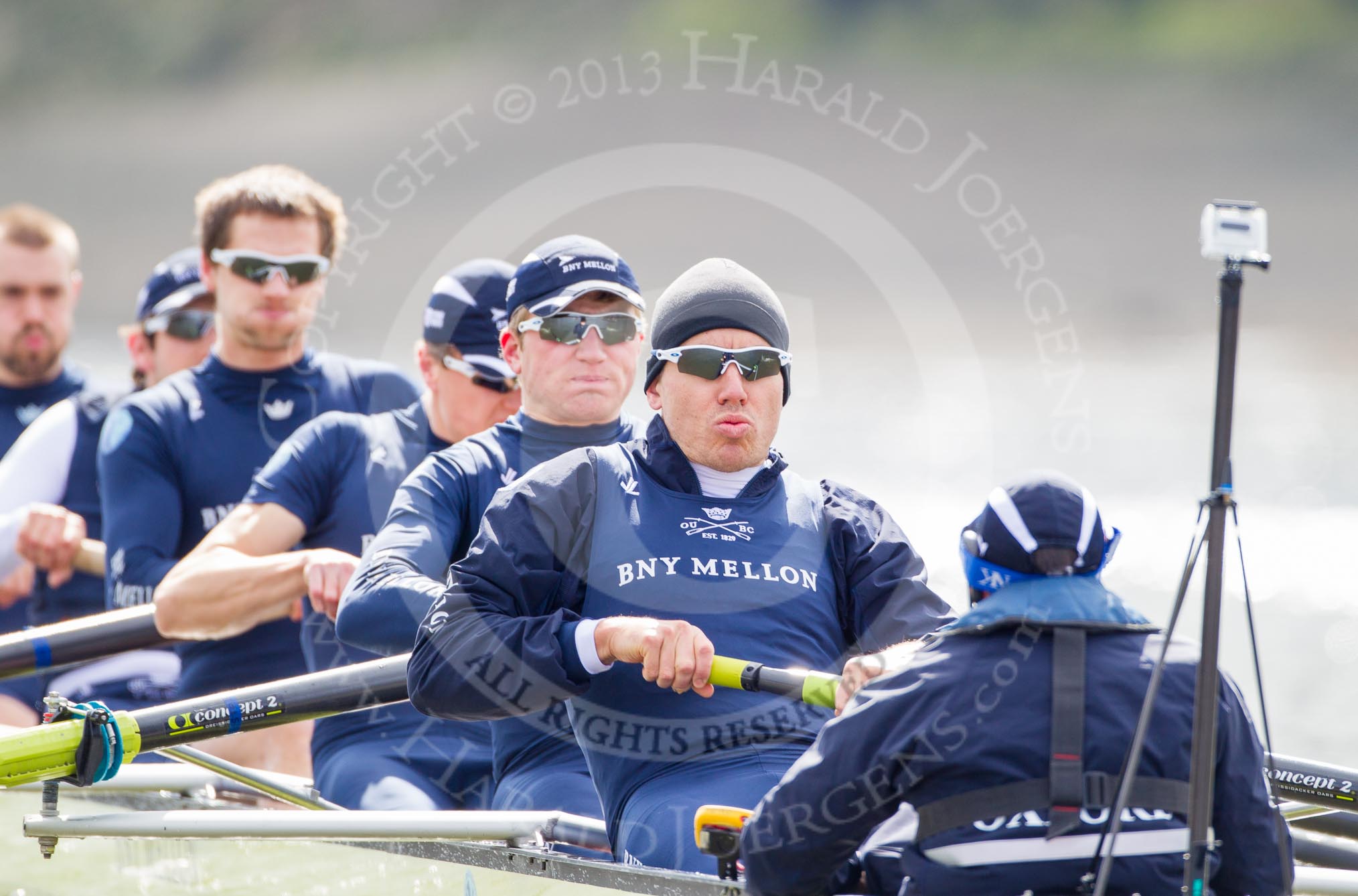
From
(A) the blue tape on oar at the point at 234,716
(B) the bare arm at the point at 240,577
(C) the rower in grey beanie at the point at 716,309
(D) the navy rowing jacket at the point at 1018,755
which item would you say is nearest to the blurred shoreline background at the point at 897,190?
(B) the bare arm at the point at 240,577

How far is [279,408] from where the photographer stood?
5168 millimetres

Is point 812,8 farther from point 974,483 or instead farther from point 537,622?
point 537,622

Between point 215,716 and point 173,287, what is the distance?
2683mm

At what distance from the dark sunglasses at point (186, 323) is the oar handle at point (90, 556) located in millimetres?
864

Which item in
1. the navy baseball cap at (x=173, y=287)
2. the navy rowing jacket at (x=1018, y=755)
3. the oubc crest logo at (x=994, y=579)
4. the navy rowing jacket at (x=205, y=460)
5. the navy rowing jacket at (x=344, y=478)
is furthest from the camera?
the navy baseball cap at (x=173, y=287)

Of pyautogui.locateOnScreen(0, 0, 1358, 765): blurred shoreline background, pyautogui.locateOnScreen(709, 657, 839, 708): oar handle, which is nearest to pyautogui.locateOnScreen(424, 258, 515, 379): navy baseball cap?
pyautogui.locateOnScreen(709, 657, 839, 708): oar handle

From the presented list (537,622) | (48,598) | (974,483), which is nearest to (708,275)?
(537,622)

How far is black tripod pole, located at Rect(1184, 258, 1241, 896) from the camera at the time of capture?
2.21 meters

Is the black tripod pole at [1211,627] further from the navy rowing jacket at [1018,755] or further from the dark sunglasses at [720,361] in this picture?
the dark sunglasses at [720,361]

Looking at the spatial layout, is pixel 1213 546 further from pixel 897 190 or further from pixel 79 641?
pixel 897 190

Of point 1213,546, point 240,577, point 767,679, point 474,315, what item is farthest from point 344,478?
point 1213,546

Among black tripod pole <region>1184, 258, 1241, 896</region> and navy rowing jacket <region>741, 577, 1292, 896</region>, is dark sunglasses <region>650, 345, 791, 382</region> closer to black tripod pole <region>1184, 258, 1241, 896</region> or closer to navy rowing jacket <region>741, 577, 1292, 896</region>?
navy rowing jacket <region>741, 577, 1292, 896</region>

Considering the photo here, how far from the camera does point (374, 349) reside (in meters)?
17.2

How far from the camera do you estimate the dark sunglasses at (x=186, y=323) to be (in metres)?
6.08
